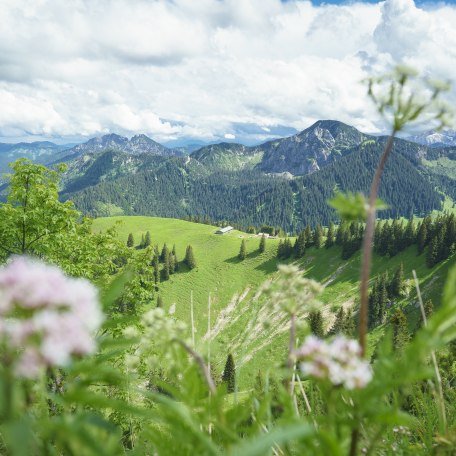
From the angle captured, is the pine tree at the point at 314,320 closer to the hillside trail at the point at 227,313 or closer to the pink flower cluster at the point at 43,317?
the pink flower cluster at the point at 43,317

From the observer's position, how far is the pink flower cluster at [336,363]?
1571 mm

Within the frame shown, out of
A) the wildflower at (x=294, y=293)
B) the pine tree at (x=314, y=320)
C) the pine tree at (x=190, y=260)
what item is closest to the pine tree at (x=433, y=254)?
the pine tree at (x=190, y=260)

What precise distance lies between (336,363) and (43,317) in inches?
46.7

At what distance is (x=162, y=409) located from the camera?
207 centimetres

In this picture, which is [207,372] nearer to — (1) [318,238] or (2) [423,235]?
(2) [423,235]

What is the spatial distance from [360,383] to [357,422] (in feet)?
0.78

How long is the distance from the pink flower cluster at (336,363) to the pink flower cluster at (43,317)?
92 cm

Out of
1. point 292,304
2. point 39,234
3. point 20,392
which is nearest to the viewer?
point 20,392

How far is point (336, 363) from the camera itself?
5.32 ft

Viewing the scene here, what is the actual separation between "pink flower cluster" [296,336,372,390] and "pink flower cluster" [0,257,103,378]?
0.92 meters

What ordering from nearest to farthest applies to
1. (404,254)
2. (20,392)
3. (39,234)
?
1. (20,392)
2. (39,234)
3. (404,254)

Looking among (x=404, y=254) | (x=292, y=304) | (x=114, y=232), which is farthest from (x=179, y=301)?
(x=292, y=304)

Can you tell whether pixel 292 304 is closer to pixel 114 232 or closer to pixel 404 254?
pixel 114 232

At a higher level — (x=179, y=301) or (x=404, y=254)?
(x=404, y=254)
